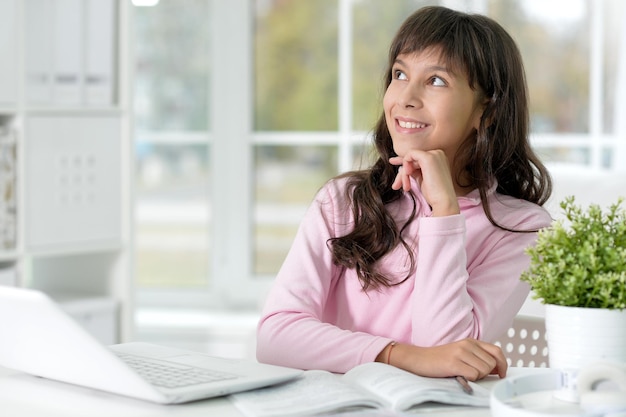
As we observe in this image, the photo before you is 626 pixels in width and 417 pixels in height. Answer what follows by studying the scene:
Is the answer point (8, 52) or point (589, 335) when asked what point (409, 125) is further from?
point (8, 52)

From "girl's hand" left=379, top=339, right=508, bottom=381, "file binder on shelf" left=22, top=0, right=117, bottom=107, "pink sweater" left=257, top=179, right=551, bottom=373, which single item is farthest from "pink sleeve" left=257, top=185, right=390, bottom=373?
"file binder on shelf" left=22, top=0, right=117, bottom=107

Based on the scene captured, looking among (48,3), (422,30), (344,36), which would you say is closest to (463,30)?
(422,30)

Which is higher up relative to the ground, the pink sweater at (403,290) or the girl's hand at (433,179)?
the girl's hand at (433,179)

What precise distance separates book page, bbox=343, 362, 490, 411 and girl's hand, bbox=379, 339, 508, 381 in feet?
0.13

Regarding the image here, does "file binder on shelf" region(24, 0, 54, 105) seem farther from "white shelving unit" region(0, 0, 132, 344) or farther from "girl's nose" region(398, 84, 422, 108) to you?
"girl's nose" region(398, 84, 422, 108)

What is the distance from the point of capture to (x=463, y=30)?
187 centimetres

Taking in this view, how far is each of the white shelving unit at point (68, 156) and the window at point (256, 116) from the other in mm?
512

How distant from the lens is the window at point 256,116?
3.67m

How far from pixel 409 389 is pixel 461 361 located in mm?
193

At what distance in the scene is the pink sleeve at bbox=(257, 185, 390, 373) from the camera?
163cm

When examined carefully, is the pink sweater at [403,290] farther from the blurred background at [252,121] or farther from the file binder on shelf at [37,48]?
the blurred background at [252,121]

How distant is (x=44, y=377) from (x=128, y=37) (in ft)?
6.55

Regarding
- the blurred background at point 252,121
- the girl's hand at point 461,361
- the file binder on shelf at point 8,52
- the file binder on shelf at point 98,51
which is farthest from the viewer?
the blurred background at point 252,121

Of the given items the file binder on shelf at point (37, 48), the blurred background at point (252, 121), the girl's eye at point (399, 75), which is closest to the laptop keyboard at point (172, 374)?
the girl's eye at point (399, 75)
